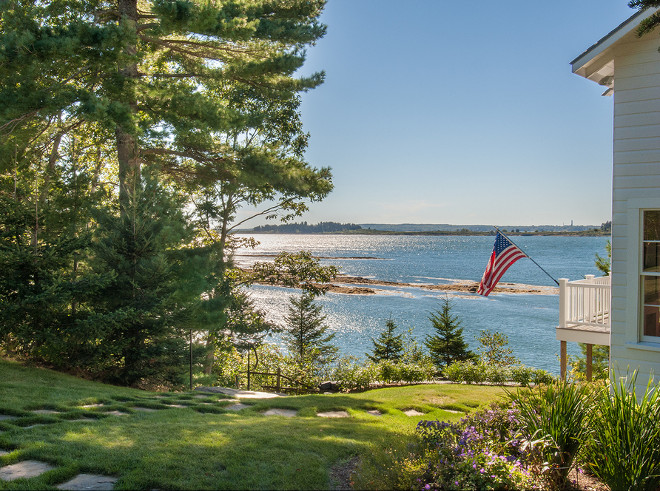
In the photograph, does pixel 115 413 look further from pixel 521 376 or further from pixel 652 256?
pixel 521 376

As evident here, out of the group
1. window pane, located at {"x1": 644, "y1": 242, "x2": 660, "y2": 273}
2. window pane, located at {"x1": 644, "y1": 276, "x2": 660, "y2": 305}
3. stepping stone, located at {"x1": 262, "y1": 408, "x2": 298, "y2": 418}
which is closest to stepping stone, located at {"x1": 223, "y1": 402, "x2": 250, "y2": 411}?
stepping stone, located at {"x1": 262, "y1": 408, "x2": 298, "y2": 418}

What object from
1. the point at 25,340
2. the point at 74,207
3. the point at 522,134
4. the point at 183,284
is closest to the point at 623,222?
the point at 183,284

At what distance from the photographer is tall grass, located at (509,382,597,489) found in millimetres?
3414

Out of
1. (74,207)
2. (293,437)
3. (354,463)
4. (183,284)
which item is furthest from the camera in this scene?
(74,207)

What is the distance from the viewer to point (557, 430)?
3.50 metres

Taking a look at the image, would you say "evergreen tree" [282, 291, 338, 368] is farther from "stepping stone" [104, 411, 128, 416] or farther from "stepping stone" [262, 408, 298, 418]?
"stepping stone" [104, 411, 128, 416]

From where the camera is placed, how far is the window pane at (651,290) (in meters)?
5.45

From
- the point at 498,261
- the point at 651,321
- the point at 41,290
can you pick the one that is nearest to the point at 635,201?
the point at 651,321

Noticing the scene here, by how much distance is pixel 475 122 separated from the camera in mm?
28266

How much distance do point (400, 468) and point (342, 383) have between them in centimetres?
770

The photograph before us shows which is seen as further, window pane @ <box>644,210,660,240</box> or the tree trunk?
the tree trunk

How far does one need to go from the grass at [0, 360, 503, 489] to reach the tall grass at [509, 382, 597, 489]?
115 centimetres

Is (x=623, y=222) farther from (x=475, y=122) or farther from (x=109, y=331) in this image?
(x=475, y=122)

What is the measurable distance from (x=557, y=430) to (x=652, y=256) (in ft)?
10.5
